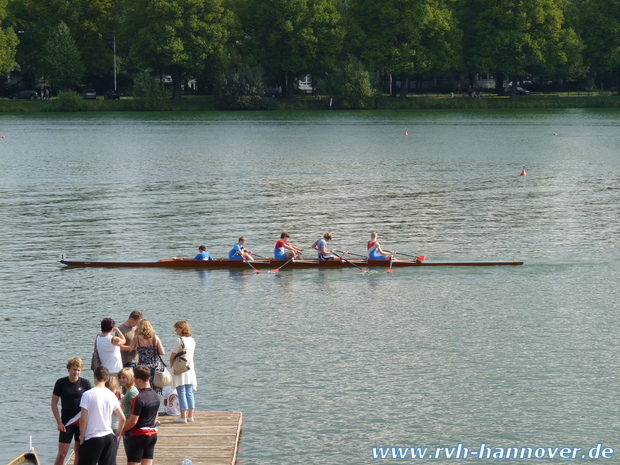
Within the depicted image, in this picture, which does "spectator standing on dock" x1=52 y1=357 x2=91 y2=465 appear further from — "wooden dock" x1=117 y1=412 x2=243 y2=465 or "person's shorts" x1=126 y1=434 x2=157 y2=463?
"wooden dock" x1=117 y1=412 x2=243 y2=465

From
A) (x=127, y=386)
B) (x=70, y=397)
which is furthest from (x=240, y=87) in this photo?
(x=127, y=386)

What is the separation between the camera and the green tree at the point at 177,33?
500 feet

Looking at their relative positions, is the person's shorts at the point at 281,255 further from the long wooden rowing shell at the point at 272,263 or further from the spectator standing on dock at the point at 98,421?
the spectator standing on dock at the point at 98,421

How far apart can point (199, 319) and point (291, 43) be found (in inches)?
5007

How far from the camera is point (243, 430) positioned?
73.4 feet

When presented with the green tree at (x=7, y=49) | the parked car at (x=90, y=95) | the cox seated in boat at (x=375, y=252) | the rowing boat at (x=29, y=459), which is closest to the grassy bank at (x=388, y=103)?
the parked car at (x=90, y=95)

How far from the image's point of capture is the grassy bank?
160 metres

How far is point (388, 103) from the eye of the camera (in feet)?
538

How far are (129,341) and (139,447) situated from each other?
3.71 metres

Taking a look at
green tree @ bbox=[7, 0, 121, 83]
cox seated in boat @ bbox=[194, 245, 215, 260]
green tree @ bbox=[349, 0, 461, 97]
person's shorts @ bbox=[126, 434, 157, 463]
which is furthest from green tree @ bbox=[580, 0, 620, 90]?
person's shorts @ bbox=[126, 434, 157, 463]

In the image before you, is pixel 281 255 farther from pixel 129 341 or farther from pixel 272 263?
pixel 129 341

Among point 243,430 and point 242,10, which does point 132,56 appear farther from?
point 243,430

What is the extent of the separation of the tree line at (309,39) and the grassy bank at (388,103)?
3.86m

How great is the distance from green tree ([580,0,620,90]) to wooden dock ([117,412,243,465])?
14747 centimetres
